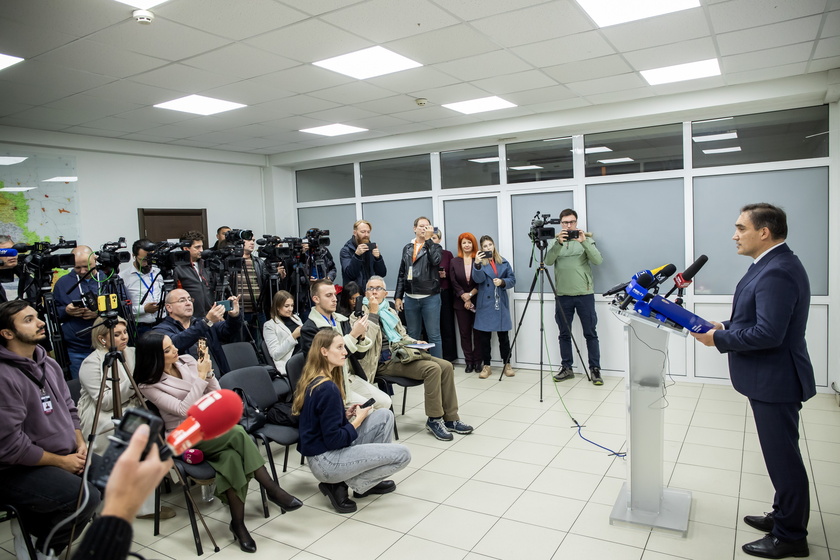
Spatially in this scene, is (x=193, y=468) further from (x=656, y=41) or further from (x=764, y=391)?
(x=656, y=41)

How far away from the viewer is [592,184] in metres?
5.98

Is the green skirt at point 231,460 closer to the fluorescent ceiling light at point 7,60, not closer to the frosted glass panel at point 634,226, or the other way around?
the fluorescent ceiling light at point 7,60

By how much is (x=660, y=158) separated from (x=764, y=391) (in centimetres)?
367

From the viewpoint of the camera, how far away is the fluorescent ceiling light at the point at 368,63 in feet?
12.2

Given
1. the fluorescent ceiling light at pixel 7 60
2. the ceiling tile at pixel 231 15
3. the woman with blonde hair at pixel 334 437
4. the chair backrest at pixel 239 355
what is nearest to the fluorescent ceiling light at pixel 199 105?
the fluorescent ceiling light at pixel 7 60

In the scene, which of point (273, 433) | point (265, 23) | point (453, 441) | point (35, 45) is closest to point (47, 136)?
point (35, 45)

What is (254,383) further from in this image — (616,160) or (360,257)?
(616,160)

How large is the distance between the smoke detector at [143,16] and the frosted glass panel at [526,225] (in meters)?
4.32

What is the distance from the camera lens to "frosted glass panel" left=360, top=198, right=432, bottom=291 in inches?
279

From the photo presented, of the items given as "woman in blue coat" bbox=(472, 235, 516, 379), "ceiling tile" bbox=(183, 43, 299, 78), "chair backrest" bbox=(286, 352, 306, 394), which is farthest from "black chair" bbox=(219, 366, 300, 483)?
"woman in blue coat" bbox=(472, 235, 516, 379)

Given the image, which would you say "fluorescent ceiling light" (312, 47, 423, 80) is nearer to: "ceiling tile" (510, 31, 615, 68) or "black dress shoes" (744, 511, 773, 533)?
"ceiling tile" (510, 31, 615, 68)

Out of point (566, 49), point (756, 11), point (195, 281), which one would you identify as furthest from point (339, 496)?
point (756, 11)

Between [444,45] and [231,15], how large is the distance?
131 centimetres

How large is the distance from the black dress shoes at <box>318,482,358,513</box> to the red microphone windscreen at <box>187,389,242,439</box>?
6.84 feet
